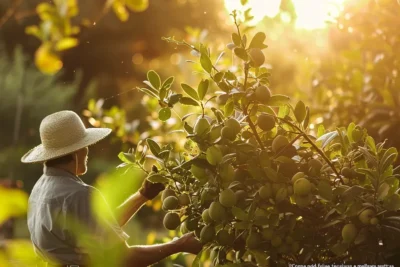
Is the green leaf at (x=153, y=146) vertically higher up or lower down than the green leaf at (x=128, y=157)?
higher up

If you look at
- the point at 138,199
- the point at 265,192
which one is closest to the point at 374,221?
the point at 265,192

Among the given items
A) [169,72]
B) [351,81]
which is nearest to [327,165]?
[351,81]

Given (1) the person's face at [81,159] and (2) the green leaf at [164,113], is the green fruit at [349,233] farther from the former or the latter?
(1) the person's face at [81,159]

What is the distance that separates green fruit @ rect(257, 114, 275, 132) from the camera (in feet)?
5.64

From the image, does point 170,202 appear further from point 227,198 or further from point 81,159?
point 81,159

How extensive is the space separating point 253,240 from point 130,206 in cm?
97

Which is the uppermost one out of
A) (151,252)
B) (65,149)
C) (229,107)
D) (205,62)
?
(205,62)

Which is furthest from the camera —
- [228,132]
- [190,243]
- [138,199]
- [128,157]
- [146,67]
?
[146,67]

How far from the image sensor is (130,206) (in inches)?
101

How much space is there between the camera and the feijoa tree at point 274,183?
1.63m

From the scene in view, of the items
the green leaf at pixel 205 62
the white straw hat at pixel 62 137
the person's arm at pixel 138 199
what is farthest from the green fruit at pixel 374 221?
the white straw hat at pixel 62 137

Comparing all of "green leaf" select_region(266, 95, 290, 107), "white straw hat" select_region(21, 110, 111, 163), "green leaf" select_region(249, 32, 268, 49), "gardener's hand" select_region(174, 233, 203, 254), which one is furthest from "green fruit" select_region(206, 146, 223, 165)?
"white straw hat" select_region(21, 110, 111, 163)

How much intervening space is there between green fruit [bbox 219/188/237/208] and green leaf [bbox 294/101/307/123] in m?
0.29

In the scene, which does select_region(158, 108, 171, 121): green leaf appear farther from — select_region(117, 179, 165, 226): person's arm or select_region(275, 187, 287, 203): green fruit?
select_region(117, 179, 165, 226): person's arm
